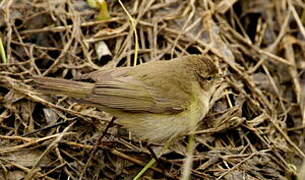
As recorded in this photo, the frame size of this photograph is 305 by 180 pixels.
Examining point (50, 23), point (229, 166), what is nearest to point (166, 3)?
point (50, 23)

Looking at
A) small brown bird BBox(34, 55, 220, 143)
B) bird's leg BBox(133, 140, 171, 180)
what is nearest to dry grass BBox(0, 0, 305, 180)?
bird's leg BBox(133, 140, 171, 180)

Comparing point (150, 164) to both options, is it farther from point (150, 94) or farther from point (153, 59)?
point (153, 59)

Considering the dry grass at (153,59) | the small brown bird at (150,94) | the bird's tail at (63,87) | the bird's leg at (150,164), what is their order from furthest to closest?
the dry grass at (153,59), the bird's leg at (150,164), the small brown bird at (150,94), the bird's tail at (63,87)

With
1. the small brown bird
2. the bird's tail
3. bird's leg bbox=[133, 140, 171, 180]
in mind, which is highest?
the bird's tail

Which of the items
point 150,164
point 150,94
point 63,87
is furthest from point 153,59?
point 63,87

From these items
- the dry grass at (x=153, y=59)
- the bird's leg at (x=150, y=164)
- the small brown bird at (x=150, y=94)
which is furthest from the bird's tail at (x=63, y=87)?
the bird's leg at (x=150, y=164)

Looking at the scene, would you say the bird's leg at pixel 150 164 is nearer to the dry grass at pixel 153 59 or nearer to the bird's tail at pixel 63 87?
the dry grass at pixel 153 59

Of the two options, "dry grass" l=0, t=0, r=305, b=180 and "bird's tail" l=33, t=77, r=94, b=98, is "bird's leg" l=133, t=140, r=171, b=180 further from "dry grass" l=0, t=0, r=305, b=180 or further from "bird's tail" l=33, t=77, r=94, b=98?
"bird's tail" l=33, t=77, r=94, b=98
